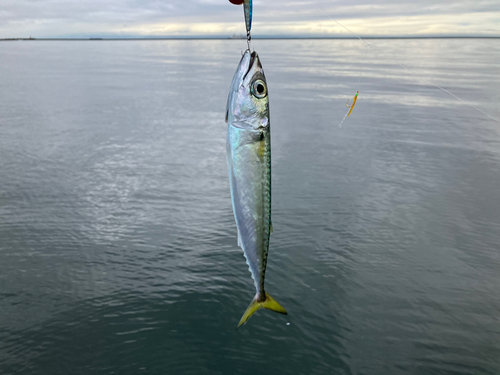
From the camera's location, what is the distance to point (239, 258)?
15.1 m

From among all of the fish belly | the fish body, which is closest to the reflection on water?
the fish belly

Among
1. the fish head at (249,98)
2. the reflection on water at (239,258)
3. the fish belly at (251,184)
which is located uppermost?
the fish head at (249,98)

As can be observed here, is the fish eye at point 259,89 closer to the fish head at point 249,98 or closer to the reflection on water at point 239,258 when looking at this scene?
the fish head at point 249,98

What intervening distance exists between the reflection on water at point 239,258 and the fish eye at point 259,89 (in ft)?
28.5

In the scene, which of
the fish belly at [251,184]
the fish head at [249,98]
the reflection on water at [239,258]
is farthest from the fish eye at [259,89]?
the reflection on water at [239,258]

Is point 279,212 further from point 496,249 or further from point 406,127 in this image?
point 406,127

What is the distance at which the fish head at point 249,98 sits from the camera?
12.1ft

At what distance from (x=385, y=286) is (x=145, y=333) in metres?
7.41

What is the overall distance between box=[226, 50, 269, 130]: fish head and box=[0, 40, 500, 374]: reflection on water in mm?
8530

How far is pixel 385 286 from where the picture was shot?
13734 mm

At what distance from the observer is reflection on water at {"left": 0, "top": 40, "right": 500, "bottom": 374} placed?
1116 centimetres

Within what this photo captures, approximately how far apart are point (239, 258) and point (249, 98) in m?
11.9

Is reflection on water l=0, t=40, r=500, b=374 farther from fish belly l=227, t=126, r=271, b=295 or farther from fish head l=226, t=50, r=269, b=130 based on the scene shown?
fish head l=226, t=50, r=269, b=130

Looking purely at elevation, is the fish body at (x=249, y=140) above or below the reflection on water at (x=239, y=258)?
above
